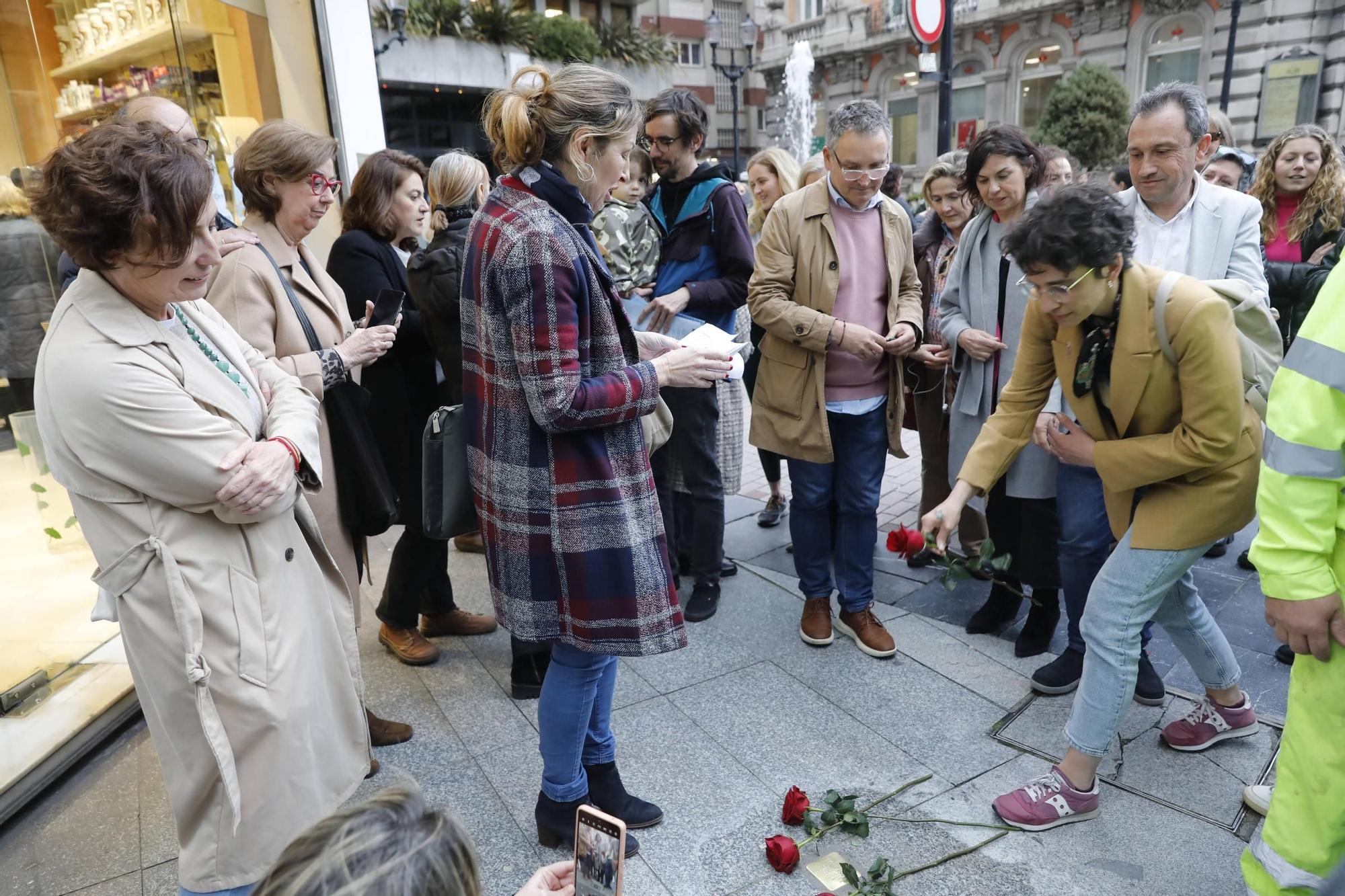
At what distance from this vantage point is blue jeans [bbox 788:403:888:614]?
3691 mm

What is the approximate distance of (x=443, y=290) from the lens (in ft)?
10.6

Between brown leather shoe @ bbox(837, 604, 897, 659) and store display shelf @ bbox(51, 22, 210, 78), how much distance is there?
4.38m

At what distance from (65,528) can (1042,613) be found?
13.6 feet

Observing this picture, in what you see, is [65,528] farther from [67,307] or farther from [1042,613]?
[1042,613]

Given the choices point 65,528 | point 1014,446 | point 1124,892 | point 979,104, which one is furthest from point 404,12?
point 979,104

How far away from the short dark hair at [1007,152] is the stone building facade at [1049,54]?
14162mm

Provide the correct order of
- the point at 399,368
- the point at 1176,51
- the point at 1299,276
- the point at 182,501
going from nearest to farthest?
the point at 182,501 < the point at 399,368 < the point at 1299,276 < the point at 1176,51

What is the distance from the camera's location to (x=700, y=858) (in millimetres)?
2477

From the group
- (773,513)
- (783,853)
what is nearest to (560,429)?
(783,853)

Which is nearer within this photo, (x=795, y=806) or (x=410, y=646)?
(x=795, y=806)

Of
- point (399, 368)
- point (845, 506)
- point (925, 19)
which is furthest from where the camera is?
point (925, 19)

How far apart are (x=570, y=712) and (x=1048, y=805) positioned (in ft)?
4.83

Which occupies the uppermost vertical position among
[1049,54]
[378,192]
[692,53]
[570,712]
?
[692,53]

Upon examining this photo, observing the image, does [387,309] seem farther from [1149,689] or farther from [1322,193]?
[1322,193]
